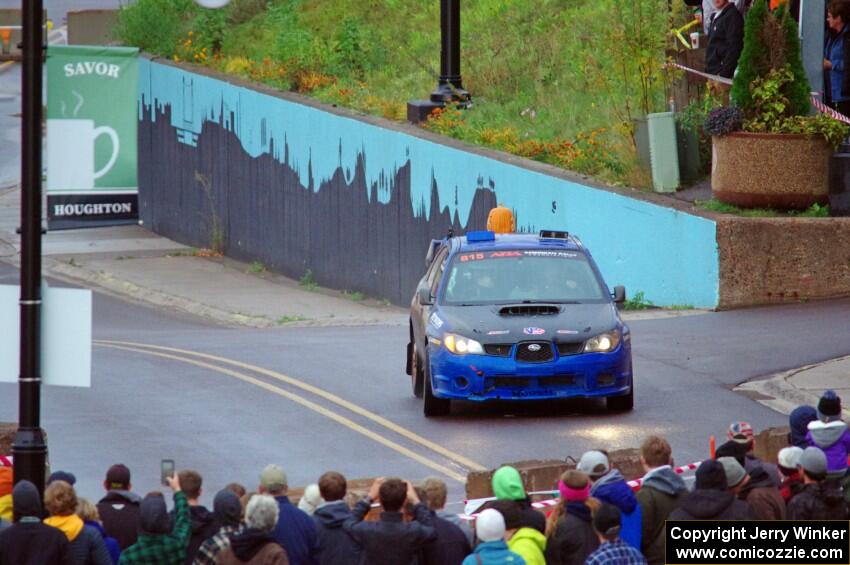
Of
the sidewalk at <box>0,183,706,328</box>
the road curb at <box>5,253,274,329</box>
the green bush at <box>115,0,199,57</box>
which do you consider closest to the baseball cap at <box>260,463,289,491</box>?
the sidewalk at <box>0,183,706,328</box>

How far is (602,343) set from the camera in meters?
16.6

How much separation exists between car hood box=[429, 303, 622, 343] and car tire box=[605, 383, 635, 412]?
0.68m

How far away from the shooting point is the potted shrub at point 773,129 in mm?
22969

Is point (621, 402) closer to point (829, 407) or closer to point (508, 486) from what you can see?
point (829, 407)

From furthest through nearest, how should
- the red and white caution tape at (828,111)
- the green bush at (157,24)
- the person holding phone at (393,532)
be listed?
the green bush at (157,24) < the red and white caution tape at (828,111) < the person holding phone at (393,532)

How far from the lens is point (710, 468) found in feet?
31.6

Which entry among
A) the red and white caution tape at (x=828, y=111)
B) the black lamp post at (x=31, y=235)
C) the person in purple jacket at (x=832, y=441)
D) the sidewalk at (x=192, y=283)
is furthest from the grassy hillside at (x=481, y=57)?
the black lamp post at (x=31, y=235)

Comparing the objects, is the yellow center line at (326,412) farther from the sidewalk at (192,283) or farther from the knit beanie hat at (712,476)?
the sidewalk at (192,283)

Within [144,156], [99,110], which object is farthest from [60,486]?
[144,156]

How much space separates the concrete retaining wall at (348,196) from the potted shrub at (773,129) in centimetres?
99

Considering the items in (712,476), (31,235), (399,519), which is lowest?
(399,519)

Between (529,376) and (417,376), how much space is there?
6.14ft

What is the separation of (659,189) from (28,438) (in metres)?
16.2


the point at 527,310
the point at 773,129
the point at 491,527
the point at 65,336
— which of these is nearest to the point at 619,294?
the point at 527,310
